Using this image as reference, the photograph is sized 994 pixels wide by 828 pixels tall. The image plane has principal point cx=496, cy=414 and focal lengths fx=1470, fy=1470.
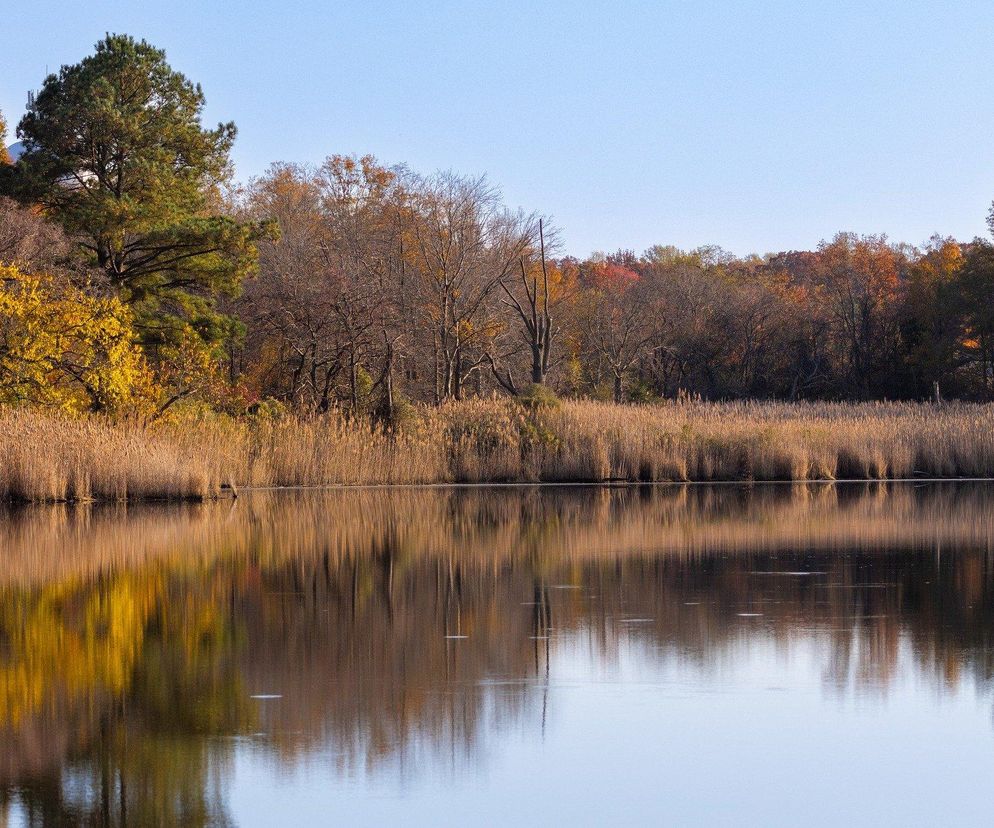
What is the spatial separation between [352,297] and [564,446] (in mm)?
9103

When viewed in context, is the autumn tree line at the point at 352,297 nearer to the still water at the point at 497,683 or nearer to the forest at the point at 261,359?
the forest at the point at 261,359

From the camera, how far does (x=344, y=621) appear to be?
10.1m

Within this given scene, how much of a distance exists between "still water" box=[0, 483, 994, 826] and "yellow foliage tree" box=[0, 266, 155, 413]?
966 cm

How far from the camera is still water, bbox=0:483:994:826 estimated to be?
226 inches

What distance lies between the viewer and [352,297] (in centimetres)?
3591

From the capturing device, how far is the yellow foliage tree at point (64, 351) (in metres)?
24.5

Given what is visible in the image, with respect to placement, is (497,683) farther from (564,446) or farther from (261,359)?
(261,359)

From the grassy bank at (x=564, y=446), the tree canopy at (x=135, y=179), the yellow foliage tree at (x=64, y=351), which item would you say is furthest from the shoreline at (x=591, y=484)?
the tree canopy at (x=135, y=179)

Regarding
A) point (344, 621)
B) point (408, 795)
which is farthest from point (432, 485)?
point (408, 795)

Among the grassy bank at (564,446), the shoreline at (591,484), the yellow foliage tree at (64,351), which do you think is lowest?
the shoreline at (591,484)

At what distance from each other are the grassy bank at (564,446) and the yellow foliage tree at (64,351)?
33.7 inches

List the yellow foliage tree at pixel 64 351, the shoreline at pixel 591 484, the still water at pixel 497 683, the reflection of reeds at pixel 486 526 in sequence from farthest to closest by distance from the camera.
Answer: the shoreline at pixel 591 484 < the yellow foliage tree at pixel 64 351 < the reflection of reeds at pixel 486 526 < the still water at pixel 497 683

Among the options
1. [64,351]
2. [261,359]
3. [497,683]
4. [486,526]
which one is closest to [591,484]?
[64,351]

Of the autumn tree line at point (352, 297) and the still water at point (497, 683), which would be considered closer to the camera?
the still water at point (497, 683)
